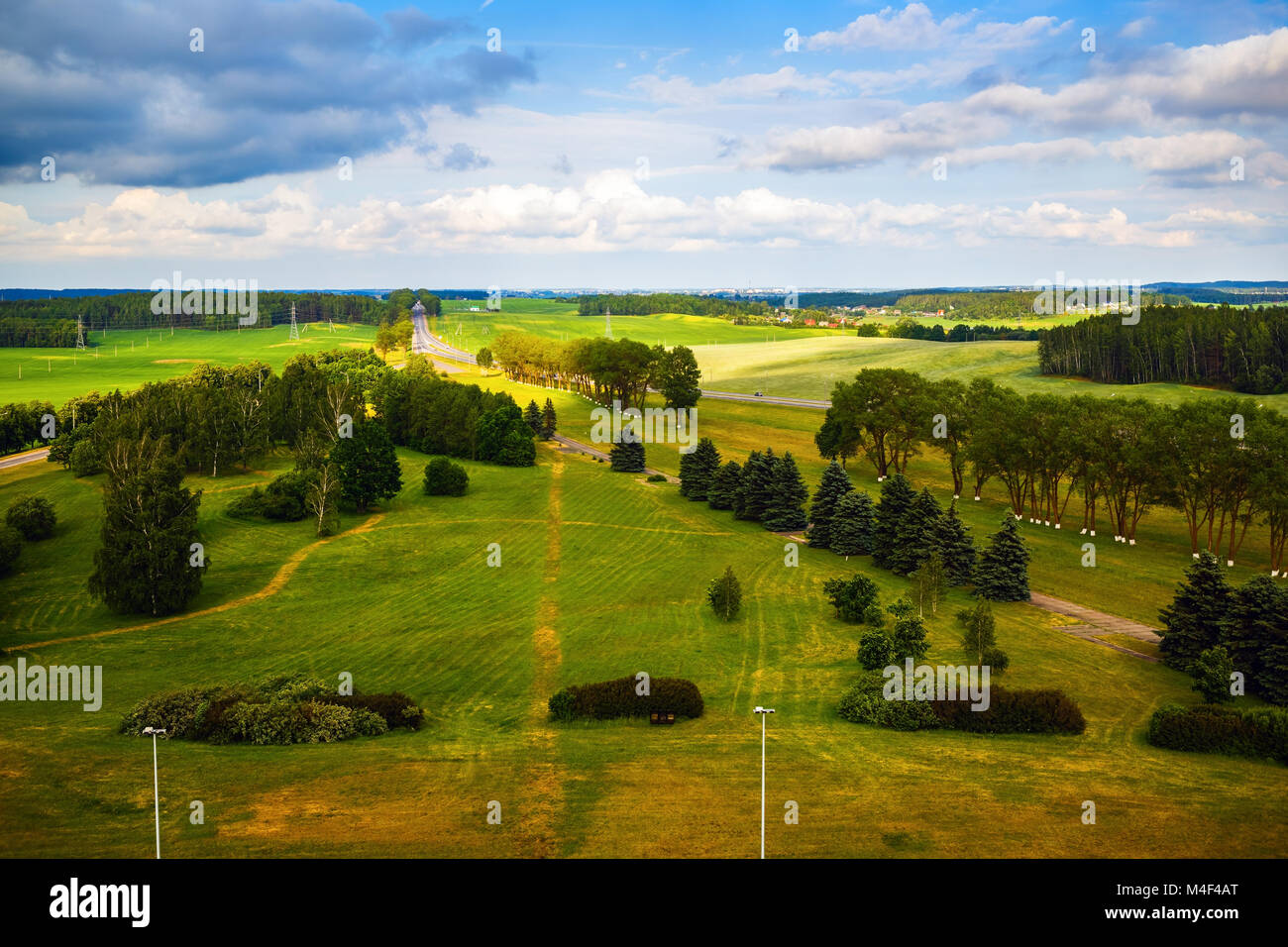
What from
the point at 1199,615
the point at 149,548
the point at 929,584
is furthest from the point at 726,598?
the point at 149,548

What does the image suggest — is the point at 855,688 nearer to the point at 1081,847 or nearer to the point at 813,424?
the point at 1081,847

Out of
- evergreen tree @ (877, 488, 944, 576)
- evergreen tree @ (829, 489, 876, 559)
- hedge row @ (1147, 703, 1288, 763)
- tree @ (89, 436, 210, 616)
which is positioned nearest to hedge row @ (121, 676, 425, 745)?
tree @ (89, 436, 210, 616)

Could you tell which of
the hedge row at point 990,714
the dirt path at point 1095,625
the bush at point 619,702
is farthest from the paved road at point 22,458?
the dirt path at point 1095,625

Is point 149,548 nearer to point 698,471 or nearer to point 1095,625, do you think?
point 698,471

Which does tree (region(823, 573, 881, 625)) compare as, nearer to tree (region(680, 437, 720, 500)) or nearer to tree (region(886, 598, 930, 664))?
tree (region(886, 598, 930, 664))

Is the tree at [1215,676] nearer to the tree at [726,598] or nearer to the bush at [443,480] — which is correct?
the tree at [726,598]

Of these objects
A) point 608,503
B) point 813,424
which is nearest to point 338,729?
point 608,503
